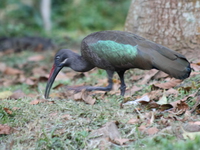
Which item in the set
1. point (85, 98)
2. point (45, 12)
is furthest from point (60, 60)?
point (45, 12)

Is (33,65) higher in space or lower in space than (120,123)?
lower

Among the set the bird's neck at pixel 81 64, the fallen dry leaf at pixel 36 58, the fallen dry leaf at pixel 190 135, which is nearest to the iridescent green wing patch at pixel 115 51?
the bird's neck at pixel 81 64

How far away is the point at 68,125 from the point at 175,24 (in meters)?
2.95

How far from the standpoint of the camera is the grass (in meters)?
3.63

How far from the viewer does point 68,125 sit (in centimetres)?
409

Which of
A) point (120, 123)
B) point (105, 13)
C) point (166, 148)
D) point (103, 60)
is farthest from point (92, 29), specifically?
point (166, 148)

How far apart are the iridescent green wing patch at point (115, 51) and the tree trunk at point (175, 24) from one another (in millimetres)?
1575

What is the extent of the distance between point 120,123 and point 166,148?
1.03 metres

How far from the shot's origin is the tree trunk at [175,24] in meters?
6.11

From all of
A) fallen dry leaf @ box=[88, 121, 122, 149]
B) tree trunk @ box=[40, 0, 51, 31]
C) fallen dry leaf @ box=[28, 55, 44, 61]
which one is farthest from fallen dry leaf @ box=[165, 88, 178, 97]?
tree trunk @ box=[40, 0, 51, 31]

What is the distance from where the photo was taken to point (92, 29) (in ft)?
45.3

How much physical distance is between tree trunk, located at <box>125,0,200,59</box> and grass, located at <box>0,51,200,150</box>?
1.11m

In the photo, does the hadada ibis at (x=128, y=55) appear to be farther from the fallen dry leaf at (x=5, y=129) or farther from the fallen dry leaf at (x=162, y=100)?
the fallen dry leaf at (x=5, y=129)

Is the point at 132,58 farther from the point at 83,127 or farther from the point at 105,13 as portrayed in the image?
the point at 105,13
